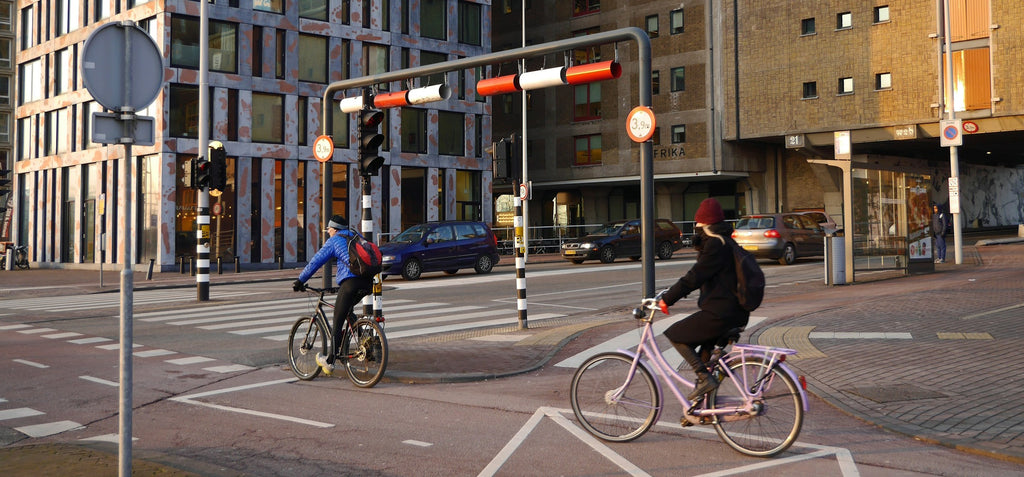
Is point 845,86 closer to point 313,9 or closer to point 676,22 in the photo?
point 676,22

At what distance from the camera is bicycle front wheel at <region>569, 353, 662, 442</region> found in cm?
607

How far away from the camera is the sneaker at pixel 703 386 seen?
19.2ft

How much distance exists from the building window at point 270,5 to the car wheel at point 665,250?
18964 mm

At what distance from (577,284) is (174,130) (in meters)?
20.0

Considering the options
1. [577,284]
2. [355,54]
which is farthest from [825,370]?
[355,54]

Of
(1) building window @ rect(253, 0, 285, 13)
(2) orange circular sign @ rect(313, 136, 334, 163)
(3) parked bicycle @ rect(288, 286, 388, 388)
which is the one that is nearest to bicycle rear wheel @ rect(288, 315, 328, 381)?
(3) parked bicycle @ rect(288, 286, 388, 388)

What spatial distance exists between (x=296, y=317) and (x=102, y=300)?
7.81 m

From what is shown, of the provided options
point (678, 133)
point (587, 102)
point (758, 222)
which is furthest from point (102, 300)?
point (587, 102)

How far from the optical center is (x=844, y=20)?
3966 centimetres

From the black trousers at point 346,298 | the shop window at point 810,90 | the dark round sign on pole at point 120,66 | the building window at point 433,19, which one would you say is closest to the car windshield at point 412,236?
the black trousers at point 346,298

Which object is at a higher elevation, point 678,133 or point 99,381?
point 678,133

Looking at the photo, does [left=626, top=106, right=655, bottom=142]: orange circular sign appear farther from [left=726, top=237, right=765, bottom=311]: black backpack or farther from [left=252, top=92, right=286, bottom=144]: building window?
[left=252, top=92, right=286, bottom=144]: building window

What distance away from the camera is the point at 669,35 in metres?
46.8

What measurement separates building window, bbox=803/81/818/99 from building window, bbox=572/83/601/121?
12454mm
